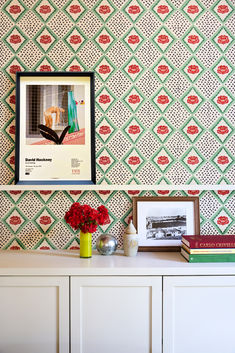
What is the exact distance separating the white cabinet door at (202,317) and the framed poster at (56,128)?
0.88 meters

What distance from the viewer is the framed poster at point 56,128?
6.91 ft

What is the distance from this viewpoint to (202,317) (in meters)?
1.74

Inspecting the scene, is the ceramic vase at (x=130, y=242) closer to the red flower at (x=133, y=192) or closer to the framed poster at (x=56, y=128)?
the red flower at (x=133, y=192)

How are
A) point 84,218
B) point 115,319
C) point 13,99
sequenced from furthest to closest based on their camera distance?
point 13,99, point 84,218, point 115,319

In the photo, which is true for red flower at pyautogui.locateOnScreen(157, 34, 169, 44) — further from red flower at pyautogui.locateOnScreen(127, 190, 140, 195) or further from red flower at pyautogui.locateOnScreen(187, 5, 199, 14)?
red flower at pyautogui.locateOnScreen(127, 190, 140, 195)

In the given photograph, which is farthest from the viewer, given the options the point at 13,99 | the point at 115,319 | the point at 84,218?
the point at 13,99

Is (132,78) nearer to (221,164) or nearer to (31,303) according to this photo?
(221,164)

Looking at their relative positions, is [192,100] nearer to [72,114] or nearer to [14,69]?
[72,114]

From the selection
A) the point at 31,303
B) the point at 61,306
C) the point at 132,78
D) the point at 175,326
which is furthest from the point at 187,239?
the point at 132,78

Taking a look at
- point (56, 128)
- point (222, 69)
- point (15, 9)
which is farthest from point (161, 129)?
point (15, 9)

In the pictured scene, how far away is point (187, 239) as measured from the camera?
6.23ft

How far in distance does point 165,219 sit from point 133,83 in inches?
35.4

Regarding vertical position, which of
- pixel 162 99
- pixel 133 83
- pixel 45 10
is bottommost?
pixel 162 99

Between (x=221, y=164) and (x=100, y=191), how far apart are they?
0.80m
